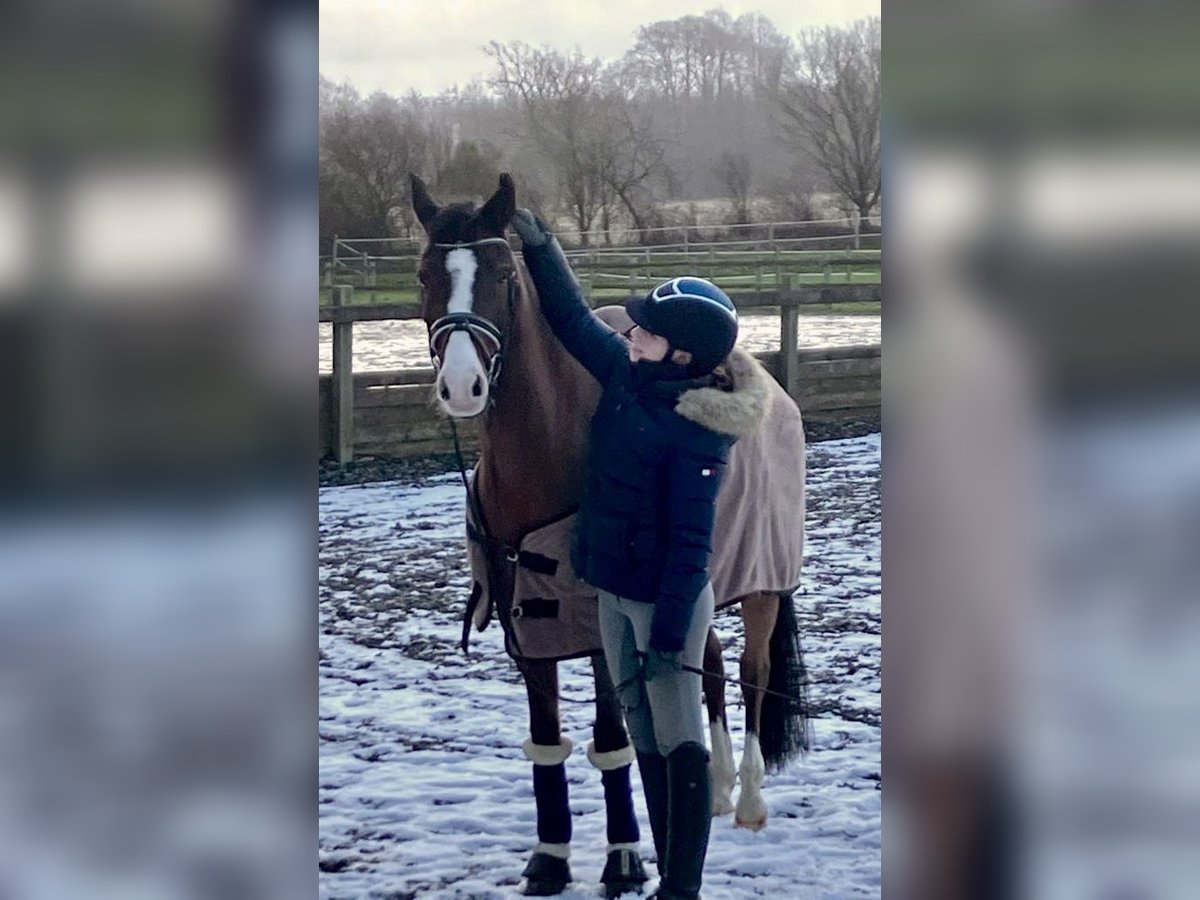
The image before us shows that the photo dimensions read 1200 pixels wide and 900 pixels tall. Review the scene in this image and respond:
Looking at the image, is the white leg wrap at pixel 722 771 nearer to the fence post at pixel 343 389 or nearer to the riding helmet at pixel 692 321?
the riding helmet at pixel 692 321

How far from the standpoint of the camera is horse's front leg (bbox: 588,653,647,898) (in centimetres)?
308

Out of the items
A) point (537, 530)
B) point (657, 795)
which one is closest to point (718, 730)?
point (657, 795)

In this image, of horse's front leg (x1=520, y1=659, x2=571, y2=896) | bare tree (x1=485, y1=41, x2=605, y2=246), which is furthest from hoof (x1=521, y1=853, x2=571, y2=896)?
bare tree (x1=485, y1=41, x2=605, y2=246)

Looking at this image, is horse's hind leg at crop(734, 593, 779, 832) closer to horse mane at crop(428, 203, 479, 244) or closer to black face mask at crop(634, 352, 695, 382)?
black face mask at crop(634, 352, 695, 382)

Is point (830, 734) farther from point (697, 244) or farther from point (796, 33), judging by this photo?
point (796, 33)

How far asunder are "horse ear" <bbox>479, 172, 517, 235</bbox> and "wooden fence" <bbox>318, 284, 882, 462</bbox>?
0.24 metres

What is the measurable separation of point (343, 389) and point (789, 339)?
→ 0.96 m

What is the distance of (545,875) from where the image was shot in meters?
3.07
